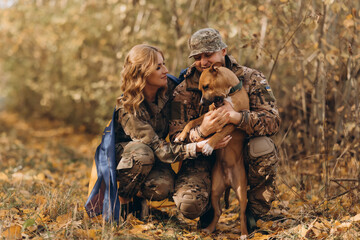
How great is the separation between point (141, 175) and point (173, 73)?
14.2 ft

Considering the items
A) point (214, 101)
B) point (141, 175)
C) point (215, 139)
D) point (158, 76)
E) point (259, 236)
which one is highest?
point (158, 76)

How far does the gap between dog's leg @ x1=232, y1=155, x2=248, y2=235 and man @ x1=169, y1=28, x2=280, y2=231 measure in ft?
0.35

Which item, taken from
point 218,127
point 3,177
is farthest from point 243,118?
point 3,177

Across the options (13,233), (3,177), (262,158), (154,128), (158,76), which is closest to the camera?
(13,233)

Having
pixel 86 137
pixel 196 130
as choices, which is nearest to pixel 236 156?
pixel 196 130

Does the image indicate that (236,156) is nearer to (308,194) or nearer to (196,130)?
(196,130)

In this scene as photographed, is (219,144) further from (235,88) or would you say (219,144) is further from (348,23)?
(348,23)

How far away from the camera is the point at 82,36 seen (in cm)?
957

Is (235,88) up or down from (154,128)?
up

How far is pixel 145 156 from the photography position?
3.41m

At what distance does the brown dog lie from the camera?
325 cm

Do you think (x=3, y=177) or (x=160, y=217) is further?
(x=3, y=177)

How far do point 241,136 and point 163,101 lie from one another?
0.81 m

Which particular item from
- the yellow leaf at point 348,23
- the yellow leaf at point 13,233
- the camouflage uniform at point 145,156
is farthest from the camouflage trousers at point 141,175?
the yellow leaf at point 348,23
